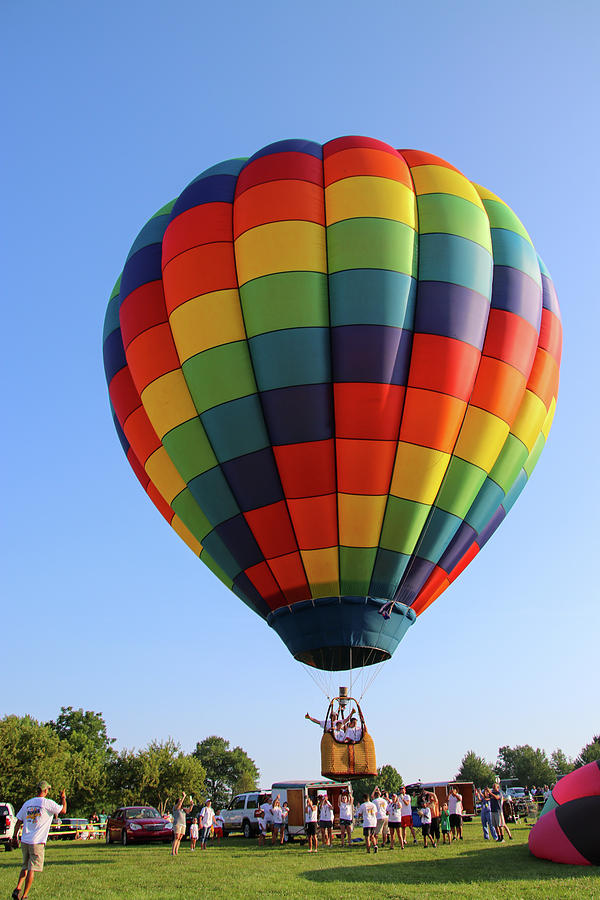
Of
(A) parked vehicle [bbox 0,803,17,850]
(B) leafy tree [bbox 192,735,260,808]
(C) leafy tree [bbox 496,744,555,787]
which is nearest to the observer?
(A) parked vehicle [bbox 0,803,17,850]

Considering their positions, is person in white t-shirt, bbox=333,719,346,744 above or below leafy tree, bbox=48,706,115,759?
below

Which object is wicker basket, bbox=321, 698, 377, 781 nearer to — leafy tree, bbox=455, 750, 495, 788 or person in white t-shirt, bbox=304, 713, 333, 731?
person in white t-shirt, bbox=304, 713, 333, 731

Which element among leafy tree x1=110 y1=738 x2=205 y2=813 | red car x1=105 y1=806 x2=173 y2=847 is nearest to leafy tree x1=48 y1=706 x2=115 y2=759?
leafy tree x1=110 y1=738 x2=205 y2=813

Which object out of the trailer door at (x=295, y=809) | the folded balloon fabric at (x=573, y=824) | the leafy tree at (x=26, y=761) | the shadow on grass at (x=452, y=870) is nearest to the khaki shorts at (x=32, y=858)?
the shadow on grass at (x=452, y=870)

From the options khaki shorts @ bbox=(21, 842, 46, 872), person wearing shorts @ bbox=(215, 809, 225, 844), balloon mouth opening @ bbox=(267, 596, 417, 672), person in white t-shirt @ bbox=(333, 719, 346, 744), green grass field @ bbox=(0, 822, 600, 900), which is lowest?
green grass field @ bbox=(0, 822, 600, 900)

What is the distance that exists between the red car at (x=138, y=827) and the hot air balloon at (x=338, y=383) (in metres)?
7.28

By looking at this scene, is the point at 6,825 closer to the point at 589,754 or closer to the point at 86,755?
the point at 86,755

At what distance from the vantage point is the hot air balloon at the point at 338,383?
41.2ft

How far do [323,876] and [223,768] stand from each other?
268 ft

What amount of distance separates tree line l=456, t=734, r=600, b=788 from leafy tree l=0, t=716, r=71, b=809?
157 ft

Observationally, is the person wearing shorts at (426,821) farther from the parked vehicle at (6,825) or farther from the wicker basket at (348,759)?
the parked vehicle at (6,825)

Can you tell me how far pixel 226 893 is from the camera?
7273 mm

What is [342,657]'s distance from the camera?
41.8ft

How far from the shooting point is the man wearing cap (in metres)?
7.07
